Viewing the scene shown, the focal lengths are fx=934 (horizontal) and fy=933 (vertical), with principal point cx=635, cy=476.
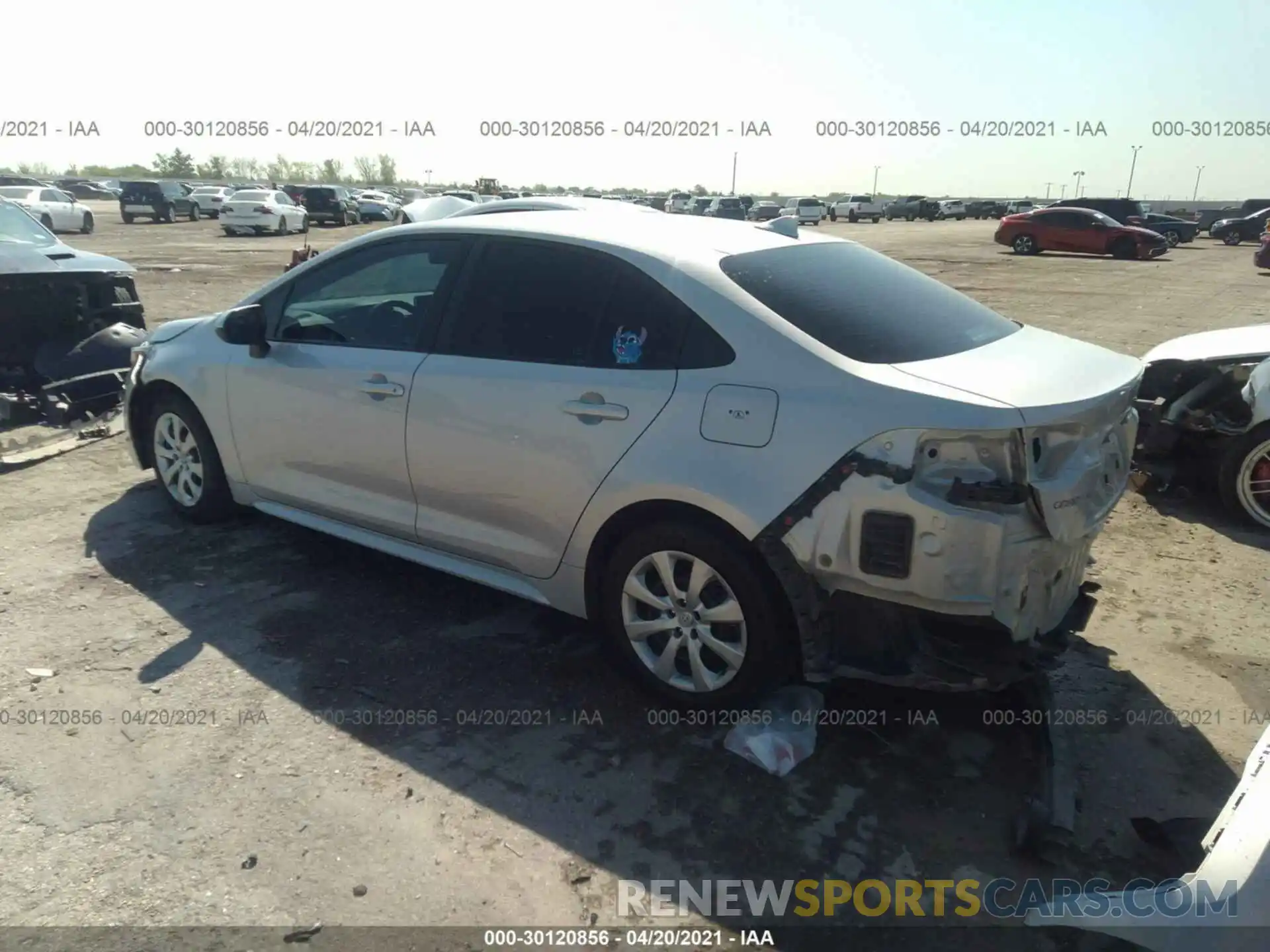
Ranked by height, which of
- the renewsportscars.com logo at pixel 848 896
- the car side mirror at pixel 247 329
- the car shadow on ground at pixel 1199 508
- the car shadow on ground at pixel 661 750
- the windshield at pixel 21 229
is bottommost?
the renewsportscars.com logo at pixel 848 896

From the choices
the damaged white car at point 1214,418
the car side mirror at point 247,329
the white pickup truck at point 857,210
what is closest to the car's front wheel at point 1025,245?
the damaged white car at point 1214,418

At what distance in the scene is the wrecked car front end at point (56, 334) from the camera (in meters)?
6.85

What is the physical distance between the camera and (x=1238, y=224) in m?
38.3

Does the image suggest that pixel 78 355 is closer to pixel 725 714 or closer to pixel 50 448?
pixel 50 448

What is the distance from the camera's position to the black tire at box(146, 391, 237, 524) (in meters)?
4.82

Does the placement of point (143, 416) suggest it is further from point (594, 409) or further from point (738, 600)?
point (738, 600)

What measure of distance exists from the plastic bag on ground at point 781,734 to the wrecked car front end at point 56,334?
5.89 metres

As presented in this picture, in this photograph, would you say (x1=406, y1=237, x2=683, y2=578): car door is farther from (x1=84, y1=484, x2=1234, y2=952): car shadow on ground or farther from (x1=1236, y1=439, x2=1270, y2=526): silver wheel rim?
(x1=1236, y1=439, x2=1270, y2=526): silver wheel rim

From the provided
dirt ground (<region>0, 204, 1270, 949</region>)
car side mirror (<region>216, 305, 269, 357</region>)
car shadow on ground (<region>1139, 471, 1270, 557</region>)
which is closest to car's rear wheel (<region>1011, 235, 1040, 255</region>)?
car shadow on ground (<region>1139, 471, 1270, 557</region>)

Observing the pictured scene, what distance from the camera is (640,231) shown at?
12.1ft

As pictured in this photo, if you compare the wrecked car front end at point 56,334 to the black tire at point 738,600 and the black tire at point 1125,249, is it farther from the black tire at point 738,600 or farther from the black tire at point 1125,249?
the black tire at point 1125,249

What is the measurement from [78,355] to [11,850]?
539 centimetres

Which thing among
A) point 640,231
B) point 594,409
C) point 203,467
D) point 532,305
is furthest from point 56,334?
point 594,409

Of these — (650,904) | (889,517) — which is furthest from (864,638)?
(650,904)
